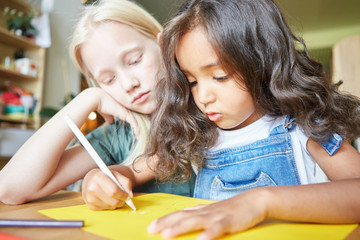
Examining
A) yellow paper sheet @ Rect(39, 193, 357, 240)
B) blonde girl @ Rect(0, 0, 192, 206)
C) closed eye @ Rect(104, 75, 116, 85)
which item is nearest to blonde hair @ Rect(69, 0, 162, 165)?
blonde girl @ Rect(0, 0, 192, 206)

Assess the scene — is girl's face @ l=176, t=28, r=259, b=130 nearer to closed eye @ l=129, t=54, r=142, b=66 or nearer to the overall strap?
the overall strap

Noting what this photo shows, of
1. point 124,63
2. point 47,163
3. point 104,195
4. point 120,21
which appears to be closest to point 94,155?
point 104,195

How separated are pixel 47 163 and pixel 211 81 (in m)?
0.40

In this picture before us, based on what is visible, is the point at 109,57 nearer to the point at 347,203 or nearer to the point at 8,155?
the point at 347,203

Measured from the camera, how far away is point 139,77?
2.50 ft

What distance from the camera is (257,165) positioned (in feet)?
2.13

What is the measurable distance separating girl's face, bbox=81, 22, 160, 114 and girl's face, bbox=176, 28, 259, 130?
0.63 feet

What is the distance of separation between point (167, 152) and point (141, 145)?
0.12 m

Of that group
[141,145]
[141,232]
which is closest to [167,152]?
[141,145]

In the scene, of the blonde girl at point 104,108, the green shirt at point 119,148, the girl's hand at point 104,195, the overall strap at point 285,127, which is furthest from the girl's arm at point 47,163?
the overall strap at point 285,127

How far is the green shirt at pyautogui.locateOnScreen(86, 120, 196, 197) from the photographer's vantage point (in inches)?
33.8

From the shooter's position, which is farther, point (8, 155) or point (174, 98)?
point (8, 155)

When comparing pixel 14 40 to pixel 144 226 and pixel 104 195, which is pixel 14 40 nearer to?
pixel 104 195

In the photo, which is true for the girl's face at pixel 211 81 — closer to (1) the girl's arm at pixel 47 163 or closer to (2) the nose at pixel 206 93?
(2) the nose at pixel 206 93
